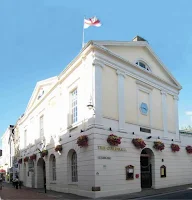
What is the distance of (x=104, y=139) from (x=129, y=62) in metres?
Result: 7.25

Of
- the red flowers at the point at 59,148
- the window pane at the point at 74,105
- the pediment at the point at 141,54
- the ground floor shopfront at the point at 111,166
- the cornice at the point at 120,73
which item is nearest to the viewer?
the ground floor shopfront at the point at 111,166

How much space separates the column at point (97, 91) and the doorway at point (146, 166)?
628 centimetres

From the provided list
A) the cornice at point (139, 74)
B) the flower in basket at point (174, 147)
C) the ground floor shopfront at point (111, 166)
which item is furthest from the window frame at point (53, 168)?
the flower in basket at point (174, 147)

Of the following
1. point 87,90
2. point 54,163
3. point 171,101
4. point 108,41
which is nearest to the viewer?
point 87,90

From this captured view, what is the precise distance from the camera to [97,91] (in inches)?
793

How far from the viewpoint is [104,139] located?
19.6m

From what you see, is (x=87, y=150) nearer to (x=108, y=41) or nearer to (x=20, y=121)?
(x=108, y=41)

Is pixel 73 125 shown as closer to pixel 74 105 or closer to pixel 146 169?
pixel 74 105

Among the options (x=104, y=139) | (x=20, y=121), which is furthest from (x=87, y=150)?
(x=20, y=121)

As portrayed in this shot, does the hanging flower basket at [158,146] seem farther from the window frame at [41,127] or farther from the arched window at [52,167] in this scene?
the window frame at [41,127]

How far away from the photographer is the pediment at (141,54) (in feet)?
75.2

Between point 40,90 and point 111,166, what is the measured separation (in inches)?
653

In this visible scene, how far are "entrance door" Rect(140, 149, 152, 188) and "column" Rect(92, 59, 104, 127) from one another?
249 inches

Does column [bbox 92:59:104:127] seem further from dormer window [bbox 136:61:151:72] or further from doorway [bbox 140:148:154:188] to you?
doorway [bbox 140:148:154:188]
